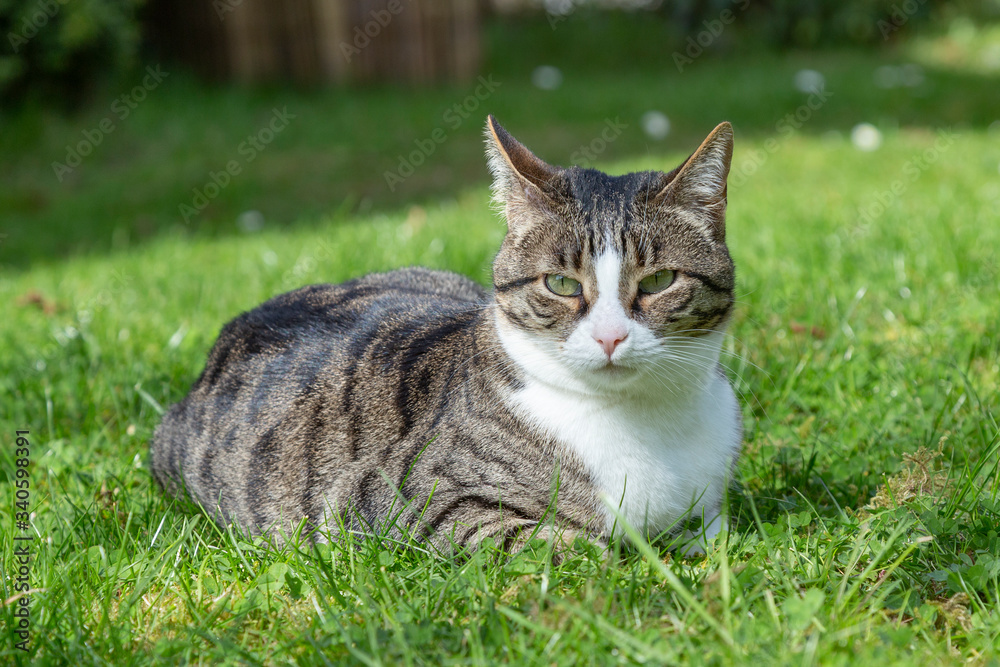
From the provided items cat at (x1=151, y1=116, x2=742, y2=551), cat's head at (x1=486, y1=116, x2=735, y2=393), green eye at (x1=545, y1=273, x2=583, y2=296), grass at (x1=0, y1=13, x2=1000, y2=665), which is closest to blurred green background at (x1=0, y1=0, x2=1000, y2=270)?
grass at (x1=0, y1=13, x2=1000, y2=665)

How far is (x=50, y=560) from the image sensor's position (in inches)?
85.4

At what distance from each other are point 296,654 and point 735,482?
1321 mm

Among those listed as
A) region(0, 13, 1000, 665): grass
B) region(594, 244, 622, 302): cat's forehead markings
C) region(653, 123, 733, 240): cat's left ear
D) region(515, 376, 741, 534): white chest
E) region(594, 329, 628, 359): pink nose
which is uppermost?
region(653, 123, 733, 240): cat's left ear

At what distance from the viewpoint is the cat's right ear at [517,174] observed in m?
2.22

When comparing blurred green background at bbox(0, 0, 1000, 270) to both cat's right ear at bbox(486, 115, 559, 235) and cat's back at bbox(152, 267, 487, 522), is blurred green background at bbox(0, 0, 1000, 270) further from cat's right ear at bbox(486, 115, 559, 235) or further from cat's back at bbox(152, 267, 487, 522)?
cat's right ear at bbox(486, 115, 559, 235)

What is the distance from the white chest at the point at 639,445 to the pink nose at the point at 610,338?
21cm

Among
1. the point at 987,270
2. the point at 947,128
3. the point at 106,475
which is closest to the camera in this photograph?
the point at 106,475

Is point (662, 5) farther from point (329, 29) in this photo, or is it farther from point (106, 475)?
point (106, 475)

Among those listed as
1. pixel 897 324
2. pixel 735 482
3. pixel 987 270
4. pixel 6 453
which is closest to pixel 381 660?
pixel 735 482

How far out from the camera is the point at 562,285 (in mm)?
2150

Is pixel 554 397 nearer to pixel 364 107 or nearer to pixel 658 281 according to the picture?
pixel 658 281

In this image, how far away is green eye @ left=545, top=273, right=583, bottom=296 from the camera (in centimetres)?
213

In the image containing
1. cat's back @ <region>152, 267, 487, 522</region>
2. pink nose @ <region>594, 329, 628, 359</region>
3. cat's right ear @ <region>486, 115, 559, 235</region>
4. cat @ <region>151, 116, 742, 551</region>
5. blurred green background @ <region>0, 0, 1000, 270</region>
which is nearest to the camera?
pink nose @ <region>594, 329, 628, 359</region>

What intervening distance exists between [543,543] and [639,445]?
0.35m
